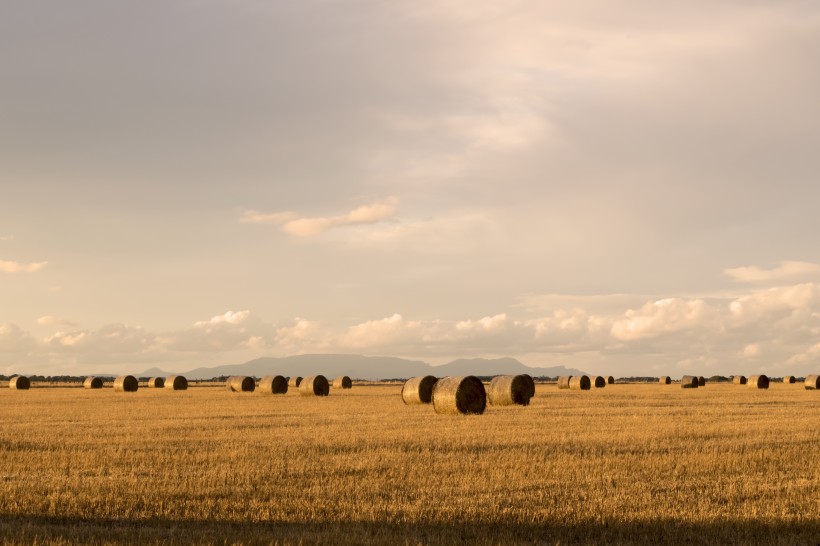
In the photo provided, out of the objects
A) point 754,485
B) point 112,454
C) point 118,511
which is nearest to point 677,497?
point 754,485

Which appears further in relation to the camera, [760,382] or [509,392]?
[760,382]

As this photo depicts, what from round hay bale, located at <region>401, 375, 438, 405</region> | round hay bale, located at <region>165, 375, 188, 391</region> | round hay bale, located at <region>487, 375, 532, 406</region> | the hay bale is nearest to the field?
round hay bale, located at <region>487, 375, 532, 406</region>

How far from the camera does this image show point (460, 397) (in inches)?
1172

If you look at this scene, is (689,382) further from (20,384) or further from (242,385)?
(20,384)

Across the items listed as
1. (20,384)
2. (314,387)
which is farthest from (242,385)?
(20,384)

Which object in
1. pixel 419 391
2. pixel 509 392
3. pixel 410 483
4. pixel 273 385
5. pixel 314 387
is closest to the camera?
pixel 410 483

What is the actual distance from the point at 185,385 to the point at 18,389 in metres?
11.4

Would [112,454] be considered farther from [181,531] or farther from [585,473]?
[585,473]

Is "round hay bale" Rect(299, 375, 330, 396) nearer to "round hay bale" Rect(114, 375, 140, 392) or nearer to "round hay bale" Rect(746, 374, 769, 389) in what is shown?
"round hay bale" Rect(114, 375, 140, 392)

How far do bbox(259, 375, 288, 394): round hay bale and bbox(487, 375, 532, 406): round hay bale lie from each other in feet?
60.5

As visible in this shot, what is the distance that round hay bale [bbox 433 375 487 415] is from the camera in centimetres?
2975

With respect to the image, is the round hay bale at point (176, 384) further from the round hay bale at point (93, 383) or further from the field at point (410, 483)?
the field at point (410, 483)

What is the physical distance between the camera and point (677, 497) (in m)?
13.0

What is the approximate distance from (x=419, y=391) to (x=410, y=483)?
74.6 feet
